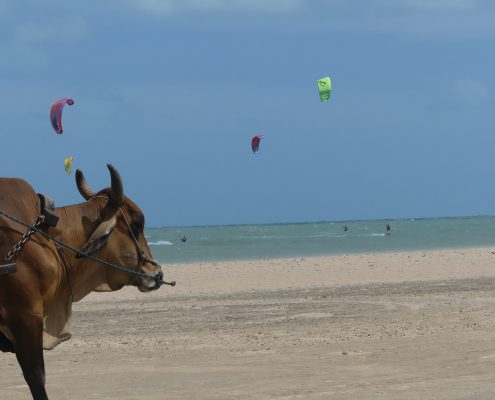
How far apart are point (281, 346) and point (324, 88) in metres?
14.4

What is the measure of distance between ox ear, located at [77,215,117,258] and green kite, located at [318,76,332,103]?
682 inches

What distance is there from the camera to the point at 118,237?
6.59m

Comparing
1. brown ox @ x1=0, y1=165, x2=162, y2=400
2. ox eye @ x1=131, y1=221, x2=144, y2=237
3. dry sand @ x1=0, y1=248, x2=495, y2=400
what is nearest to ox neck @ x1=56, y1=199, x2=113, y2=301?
brown ox @ x1=0, y1=165, x2=162, y2=400

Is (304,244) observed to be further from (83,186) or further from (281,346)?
(83,186)

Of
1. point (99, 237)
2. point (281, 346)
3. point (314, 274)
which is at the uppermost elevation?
point (99, 237)

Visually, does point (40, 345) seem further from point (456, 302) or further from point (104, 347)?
point (456, 302)

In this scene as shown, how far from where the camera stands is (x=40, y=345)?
6.08m

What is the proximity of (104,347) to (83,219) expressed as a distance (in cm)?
571

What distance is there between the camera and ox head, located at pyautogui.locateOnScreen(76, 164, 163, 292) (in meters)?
6.45

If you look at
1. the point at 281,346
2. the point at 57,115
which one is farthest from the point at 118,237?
the point at 57,115

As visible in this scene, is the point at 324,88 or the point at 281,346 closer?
the point at 281,346

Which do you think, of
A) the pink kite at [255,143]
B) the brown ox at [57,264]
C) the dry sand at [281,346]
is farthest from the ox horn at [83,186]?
the pink kite at [255,143]

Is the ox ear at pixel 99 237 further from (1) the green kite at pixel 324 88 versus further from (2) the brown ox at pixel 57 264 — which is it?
(1) the green kite at pixel 324 88

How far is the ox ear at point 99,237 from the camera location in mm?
6414
